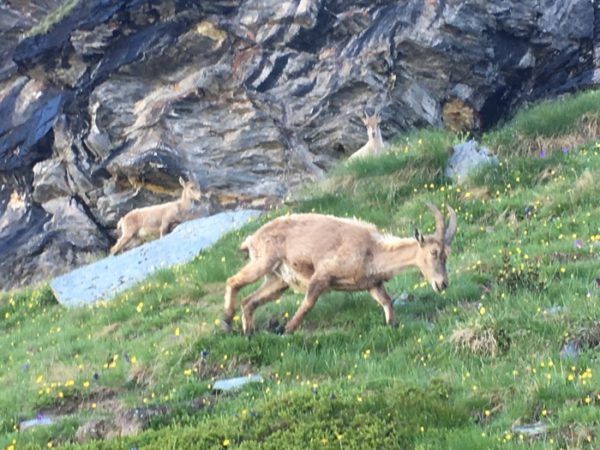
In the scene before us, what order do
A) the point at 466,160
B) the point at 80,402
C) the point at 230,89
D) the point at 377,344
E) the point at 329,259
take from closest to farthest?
1. the point at 80,402
2. the point at 377,344
3. the point at 329,259
4. the point at 466,160
5. the point at 230,89

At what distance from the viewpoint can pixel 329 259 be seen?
1121 centimetres

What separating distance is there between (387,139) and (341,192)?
20.9 feet

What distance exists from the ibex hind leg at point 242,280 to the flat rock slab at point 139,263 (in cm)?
487

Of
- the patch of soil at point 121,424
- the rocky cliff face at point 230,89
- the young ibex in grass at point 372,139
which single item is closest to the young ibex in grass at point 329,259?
the patch of soil at point 121,424

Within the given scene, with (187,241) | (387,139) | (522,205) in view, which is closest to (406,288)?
(522,205)

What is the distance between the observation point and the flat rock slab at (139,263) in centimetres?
1680

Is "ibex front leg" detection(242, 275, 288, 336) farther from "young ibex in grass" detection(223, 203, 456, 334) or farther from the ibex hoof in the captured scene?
the ibex hoof

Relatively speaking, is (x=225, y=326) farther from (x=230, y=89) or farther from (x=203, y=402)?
(x=230, y=89)

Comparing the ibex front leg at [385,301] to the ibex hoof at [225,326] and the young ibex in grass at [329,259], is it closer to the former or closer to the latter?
the young ibex in grass at [329,259]

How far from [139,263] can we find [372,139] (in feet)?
20.2

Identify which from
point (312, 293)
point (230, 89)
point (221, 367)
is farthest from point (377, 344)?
point (230, 89)

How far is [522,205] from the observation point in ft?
51.2

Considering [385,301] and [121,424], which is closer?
[121,424]

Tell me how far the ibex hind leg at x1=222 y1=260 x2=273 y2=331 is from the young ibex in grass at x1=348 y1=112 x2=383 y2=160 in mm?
7997
